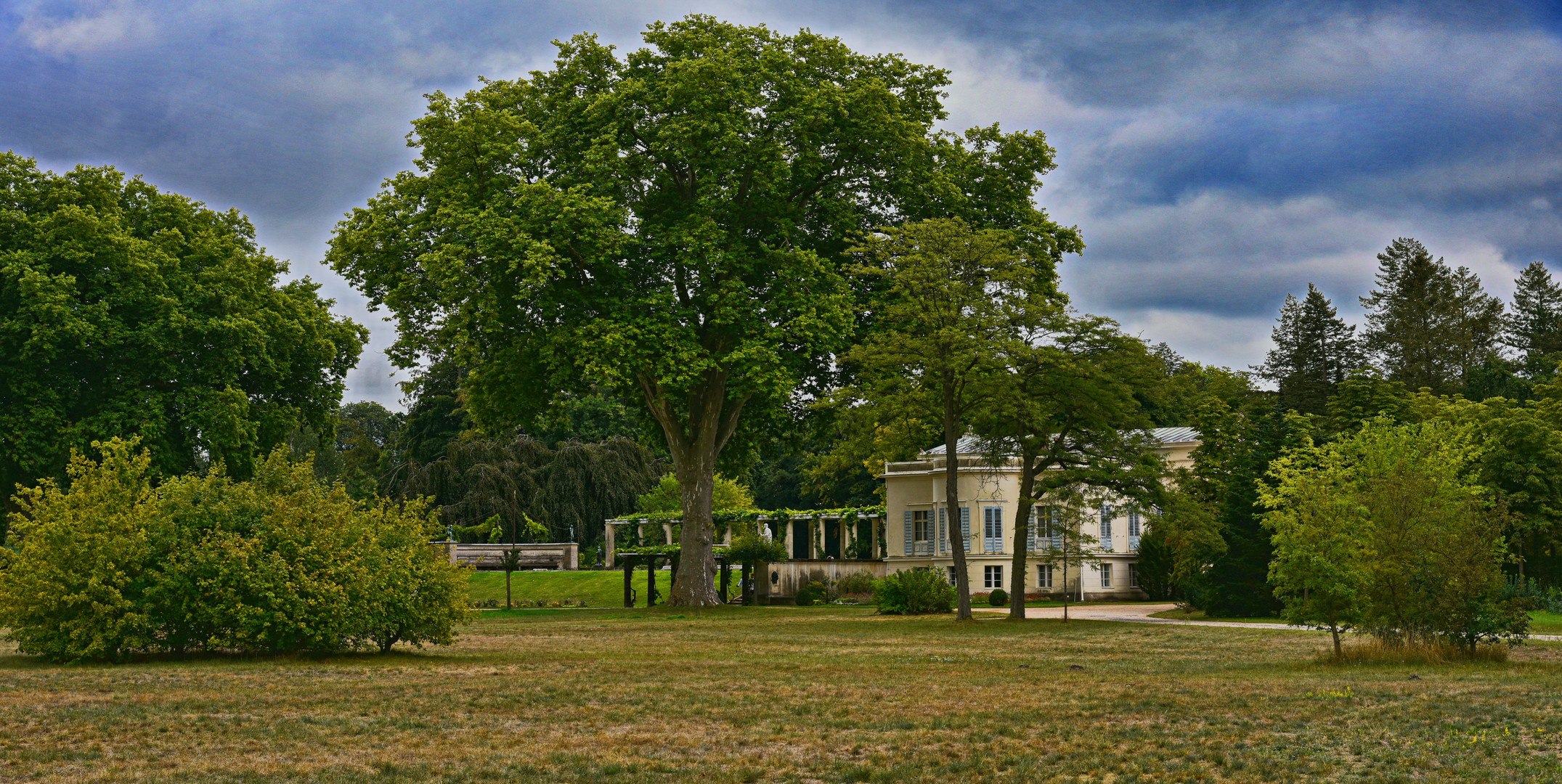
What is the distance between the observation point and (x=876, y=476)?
57.5 meters

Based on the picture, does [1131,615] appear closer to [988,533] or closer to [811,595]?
[811,595]

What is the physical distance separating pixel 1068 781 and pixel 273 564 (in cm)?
1228

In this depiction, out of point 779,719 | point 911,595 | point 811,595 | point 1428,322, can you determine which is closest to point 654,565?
point 811,595

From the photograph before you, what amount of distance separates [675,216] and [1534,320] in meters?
74.2

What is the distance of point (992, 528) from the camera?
54.7 metres

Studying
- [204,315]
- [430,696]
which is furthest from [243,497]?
[204,315]

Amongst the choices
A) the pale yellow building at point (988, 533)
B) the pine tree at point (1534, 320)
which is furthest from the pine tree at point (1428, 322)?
the pale yellow building at point (988, 533)

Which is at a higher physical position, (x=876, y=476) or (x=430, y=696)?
(x=876, y=476)

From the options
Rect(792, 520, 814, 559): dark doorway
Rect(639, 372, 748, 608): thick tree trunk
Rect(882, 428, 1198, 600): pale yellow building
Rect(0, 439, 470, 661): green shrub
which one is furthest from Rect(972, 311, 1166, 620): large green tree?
Rect(792, 520, 814, 559): dark doorway

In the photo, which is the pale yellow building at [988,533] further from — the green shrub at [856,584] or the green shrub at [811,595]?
the green shrub at [811,595]

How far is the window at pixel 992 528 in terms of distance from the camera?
54562mm

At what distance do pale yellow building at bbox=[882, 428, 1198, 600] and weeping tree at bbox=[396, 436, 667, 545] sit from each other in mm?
13638

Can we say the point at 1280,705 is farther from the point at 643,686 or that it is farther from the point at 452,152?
the point at 452,152

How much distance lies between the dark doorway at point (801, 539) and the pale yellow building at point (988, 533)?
4.43 m
